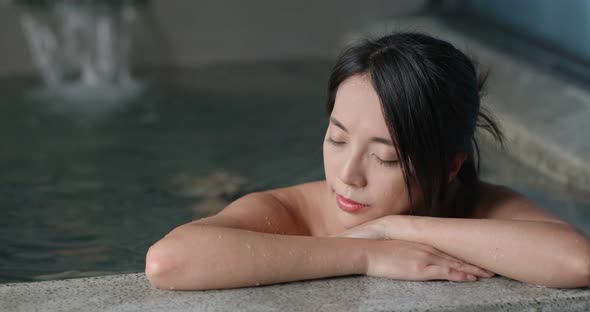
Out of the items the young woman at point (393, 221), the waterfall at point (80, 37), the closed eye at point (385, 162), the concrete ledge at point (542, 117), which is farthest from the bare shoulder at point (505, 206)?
the waterfall at point (80, 37)

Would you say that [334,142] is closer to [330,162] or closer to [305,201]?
[330,162]

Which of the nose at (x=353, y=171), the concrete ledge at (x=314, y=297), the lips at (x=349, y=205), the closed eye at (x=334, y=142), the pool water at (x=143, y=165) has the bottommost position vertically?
the pool water at (x=143, y=165)

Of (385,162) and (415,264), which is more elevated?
(385,162)

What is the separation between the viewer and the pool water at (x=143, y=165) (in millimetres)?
3473

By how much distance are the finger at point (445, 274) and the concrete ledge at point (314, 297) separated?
14mm

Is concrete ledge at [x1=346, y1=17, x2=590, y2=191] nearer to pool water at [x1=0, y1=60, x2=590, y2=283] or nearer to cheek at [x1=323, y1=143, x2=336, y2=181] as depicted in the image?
pool water at [x1=0, y1=60, x2=590, y2=283]

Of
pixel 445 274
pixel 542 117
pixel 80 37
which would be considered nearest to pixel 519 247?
pixel 445 274

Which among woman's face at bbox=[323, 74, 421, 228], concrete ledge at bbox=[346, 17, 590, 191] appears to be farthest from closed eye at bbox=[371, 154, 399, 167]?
concrete ledge at bbox=[346, 17, 590, 191]

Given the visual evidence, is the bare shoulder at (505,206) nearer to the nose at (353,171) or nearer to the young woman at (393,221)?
the young woman at (393,221)

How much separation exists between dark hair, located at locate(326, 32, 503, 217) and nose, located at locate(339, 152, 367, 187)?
10 cm

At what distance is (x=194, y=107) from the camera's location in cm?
600

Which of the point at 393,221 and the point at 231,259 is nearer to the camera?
the point at 231,259

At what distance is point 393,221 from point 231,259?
435mm

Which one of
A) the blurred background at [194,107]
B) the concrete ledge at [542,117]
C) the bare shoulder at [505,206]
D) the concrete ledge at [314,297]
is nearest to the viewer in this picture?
the concrete ledge at [314,297]
